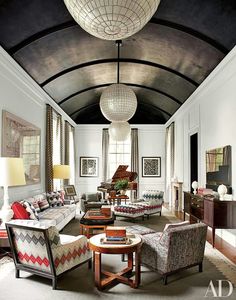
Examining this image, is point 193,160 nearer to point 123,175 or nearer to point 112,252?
point 123,175

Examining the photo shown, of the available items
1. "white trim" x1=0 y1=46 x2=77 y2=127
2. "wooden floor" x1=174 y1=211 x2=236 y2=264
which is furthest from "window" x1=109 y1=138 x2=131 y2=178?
"wooden floor" x1=174 y1=211 x2=236 y2=264

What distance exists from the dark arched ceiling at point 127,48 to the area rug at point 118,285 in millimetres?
3675

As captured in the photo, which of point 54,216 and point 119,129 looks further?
point 119,129

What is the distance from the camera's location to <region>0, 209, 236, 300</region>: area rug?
332 cm

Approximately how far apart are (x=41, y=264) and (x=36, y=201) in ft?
9.88

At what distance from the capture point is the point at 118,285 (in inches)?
142

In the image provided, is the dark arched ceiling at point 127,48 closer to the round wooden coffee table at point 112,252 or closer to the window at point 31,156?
the window at point 31,156

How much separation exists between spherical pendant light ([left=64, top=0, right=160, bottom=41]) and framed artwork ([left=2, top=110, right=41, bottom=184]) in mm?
3717

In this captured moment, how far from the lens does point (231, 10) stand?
434cm

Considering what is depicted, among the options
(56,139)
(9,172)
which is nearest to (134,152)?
(56,139)

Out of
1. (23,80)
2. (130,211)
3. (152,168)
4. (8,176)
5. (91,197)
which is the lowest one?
(130,211)

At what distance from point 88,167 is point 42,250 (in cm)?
958

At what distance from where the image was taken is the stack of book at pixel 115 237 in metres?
3.66

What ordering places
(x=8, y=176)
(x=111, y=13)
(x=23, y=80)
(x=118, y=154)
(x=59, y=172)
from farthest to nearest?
1. (x=118, y=154)
2. (x=59, y=172)
3. (x=23, y=80)
4. (x=8, y=176)
5. (x=111, y=13)
